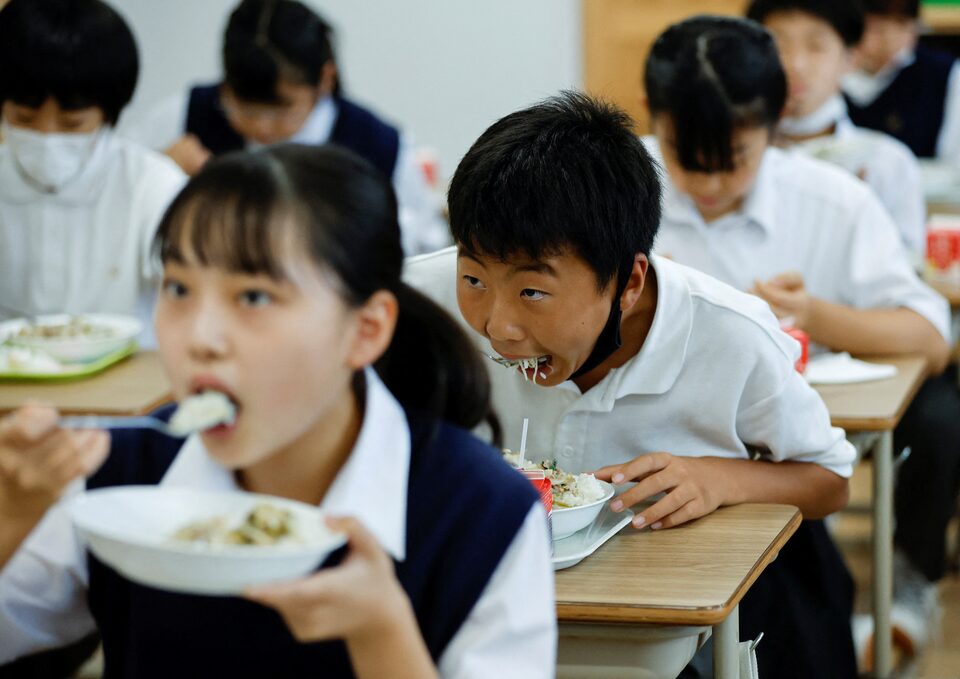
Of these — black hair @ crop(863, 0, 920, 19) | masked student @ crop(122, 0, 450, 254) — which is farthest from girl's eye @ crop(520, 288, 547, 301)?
black hair @ crop(863, 0, 920, 19)

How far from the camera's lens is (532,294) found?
1557 mm

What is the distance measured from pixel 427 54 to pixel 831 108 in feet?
9.91

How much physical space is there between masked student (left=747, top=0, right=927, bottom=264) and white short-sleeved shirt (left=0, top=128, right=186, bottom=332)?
5.33 feet

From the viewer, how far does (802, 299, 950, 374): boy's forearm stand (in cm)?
240

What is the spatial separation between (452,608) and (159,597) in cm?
25

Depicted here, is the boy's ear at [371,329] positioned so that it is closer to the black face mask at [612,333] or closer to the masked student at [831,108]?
the black face mask at [612,333]

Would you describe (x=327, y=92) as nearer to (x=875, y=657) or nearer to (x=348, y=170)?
(x=875, y=657)

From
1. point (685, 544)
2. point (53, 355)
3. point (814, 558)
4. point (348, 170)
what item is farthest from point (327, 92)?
point (348, 170)

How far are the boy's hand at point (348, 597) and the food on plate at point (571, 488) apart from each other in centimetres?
53

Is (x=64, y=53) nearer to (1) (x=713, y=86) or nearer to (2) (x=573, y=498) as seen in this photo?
(1) (x=713, y=86)

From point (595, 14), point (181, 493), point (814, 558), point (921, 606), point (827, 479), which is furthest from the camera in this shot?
point (595, 14)

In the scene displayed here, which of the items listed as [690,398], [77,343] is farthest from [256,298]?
[77,343]

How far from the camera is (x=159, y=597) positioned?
112 centimetres

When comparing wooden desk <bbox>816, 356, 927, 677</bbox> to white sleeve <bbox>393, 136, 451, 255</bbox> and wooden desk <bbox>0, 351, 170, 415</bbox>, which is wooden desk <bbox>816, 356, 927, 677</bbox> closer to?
wooden desk <bbox>0, 351, 170, 415</bbox>
